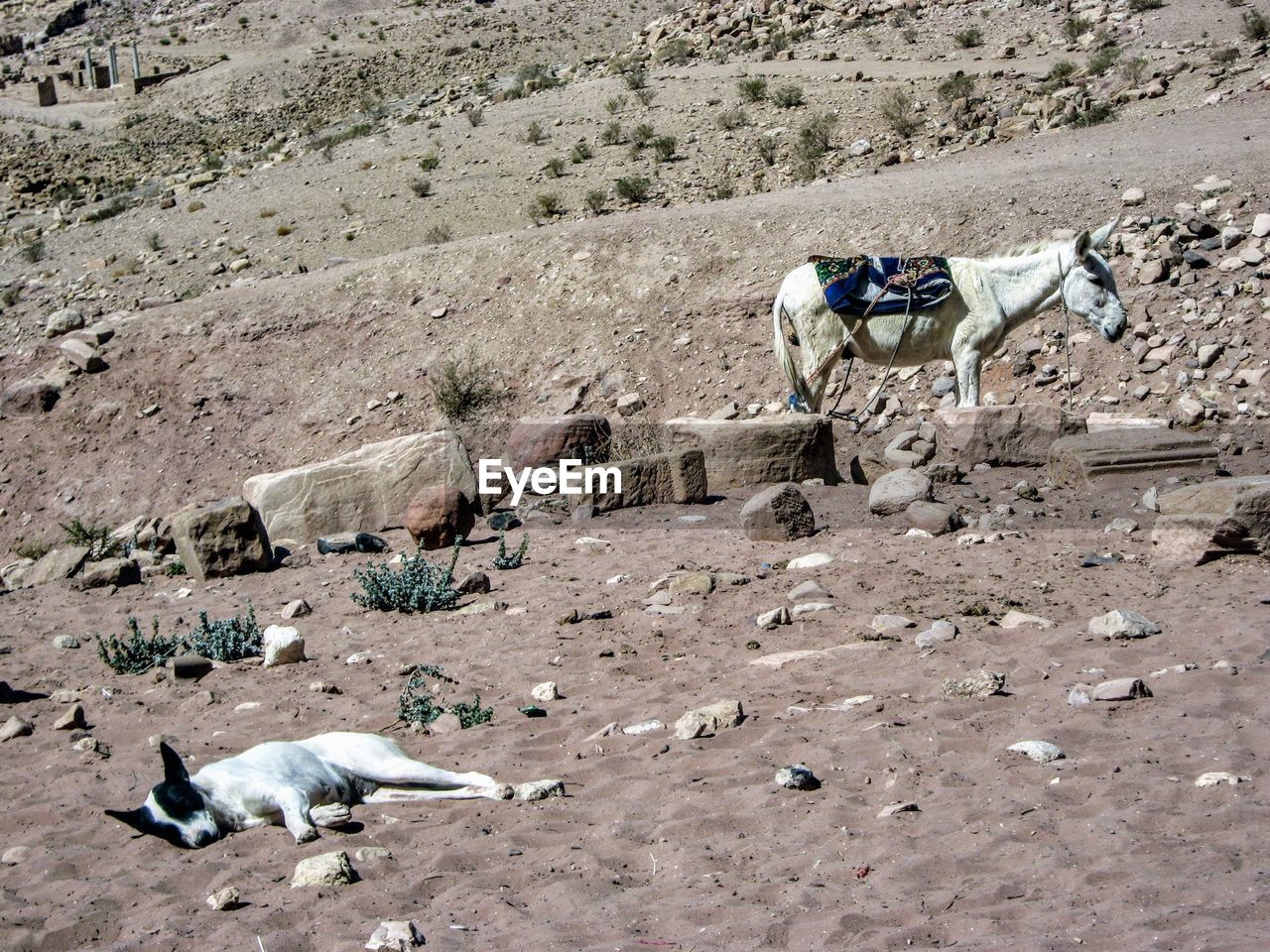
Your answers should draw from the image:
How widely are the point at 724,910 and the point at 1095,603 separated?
12.2ft

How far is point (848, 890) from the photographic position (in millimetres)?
3891

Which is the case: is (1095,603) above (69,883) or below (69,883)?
below

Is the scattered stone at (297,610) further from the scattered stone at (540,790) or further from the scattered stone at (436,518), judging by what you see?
the scattered stone at (540,790)

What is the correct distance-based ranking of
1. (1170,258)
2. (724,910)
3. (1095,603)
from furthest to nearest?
1. (1170,258)
2. (1095,603)
3. (724,910)

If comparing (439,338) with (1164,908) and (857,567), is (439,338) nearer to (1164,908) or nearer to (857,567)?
(857,567)

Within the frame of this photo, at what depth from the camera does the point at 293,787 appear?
4.84 m

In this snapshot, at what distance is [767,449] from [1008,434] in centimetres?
197

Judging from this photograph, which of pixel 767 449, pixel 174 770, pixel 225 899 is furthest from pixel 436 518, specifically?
pixel 225 899

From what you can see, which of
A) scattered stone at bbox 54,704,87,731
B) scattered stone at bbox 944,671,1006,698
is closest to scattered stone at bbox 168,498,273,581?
scattered stone at bbox 54,704,87,731

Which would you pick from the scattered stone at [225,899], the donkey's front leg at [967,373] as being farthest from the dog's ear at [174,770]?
the donkey's front leg at [967,373]

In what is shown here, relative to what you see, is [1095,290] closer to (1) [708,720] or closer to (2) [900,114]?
(1) [708,720]

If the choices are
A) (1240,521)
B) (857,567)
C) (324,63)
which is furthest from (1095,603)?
(324,63)

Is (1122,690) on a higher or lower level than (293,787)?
lower

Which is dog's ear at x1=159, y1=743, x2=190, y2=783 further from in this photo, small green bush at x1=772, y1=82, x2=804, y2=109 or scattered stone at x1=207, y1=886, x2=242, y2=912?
small green bush at x1=772, y1=82, x2=804, y2=109
